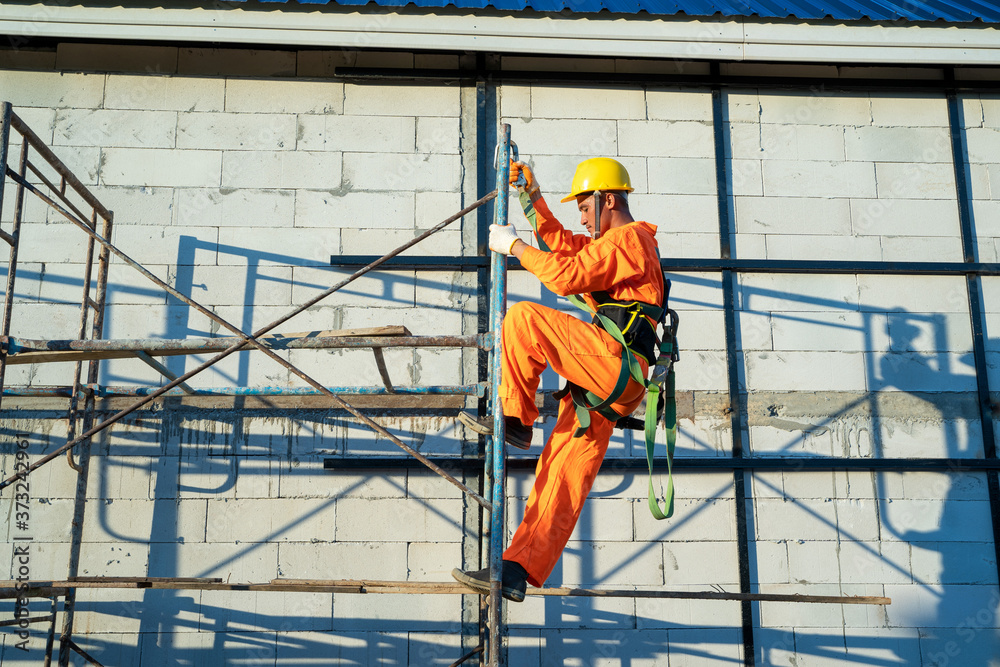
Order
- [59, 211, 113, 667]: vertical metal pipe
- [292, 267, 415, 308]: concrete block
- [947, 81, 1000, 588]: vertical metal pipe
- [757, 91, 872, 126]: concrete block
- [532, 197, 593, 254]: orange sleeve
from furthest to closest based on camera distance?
[757, 91, 872, 126]: concrete block, [292, 267, 415, 308]: concrete block, [947, 81, 1000, 588]: vertical metal pipe, [59, 211, 113, 667]: vertical metal pipe, [532, 197, 593, 254]: orange sleeve

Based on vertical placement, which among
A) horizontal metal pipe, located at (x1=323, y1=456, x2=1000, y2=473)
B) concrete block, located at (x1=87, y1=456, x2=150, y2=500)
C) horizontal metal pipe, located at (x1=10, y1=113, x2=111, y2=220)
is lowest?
concrete block, located at (x1=87, y1=456, x2=150, y2=500)

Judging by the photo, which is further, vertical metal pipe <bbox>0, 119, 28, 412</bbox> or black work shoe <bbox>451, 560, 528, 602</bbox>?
vertical metal pipe <bbox>0, 119, 28, 412</bbox>

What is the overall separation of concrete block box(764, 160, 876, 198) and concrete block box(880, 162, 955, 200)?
7 centimetres

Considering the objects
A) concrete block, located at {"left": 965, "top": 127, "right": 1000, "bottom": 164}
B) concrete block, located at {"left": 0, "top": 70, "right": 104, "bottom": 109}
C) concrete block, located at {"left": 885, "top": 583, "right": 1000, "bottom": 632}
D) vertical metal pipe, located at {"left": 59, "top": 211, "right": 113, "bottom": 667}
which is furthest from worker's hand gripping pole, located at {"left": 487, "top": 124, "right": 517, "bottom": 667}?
concrete block, located at {"left": 965, "top": 127, "right": 1000, "bottom": 164}

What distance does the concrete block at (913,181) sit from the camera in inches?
272

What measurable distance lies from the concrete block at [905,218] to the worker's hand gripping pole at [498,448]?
141 inches

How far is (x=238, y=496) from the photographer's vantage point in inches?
238

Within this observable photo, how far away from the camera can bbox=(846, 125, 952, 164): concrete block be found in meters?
6.98

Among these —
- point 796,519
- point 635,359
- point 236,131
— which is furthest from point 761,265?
point 236,131

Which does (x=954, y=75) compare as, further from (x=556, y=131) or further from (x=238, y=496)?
(x=238, y=496)

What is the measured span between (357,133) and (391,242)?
1002 mm

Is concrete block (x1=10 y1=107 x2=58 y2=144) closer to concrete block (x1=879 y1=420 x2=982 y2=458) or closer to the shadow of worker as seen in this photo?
the shadow of worker

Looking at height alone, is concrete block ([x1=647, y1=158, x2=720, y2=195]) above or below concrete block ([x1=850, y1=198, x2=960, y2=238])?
above

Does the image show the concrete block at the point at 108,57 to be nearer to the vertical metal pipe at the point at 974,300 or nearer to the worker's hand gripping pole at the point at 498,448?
the worker's hand gripping pole at the point at 498,448
